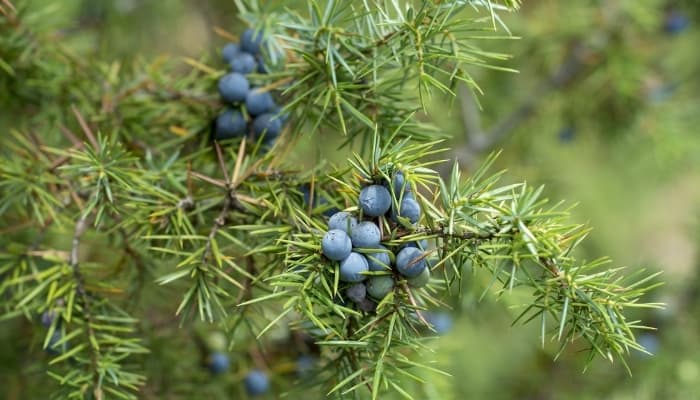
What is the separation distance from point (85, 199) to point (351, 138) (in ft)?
0.88

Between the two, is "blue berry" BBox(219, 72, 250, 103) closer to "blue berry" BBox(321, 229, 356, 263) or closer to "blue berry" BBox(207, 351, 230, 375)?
"blue berry" BBox(321, 229, 356, 263)

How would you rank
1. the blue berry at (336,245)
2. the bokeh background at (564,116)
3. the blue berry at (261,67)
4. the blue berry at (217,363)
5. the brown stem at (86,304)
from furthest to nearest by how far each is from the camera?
the bokeh background at (564,116) → the blue berry at (217,363) → the blue berry at (261,67) → the brown stem at (86,304) → the blue berry at (336,245)

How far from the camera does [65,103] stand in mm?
838

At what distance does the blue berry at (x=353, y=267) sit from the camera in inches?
20.6

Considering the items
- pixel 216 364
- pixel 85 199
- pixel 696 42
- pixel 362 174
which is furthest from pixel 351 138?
pixel 696 42

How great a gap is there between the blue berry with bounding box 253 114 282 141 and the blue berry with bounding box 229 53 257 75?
0.17ft

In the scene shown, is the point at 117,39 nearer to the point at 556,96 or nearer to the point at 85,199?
the point at 85,199

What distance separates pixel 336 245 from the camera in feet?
1.71

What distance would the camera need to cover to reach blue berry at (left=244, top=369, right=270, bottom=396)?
94 cm

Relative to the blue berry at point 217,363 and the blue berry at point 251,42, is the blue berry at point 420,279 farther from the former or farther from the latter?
the blue berry at point 217,363

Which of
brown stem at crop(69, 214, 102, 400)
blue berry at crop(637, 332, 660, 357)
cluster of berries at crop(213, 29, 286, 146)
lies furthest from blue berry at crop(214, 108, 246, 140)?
blue berry at crop(637, 332, 660, 357)

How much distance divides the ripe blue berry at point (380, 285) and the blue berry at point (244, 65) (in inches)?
11.3

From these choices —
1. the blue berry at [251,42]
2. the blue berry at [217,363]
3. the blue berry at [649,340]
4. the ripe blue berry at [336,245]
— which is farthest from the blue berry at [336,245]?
the blue berry at [649,340]

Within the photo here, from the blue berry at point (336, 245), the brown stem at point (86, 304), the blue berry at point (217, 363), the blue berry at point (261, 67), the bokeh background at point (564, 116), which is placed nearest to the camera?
the blue berry at point (336, 245)
